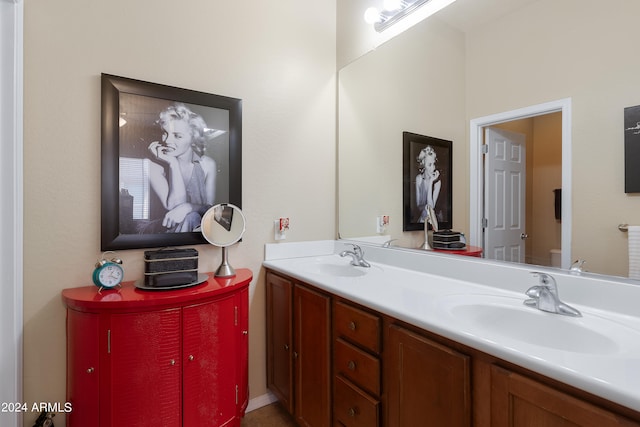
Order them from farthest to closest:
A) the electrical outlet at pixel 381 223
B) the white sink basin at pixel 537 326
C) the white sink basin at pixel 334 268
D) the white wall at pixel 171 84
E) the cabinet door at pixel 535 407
Answer: the electrical outlet at pixel 381 223, the white sink basin at pixel 334 268, the white wall at pixel 171 84, the white sink basin at pixel 537 326, the cabinet door at pixel 535 407

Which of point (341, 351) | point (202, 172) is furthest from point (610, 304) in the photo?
point (202, 172)

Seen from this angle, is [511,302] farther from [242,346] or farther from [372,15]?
[372,15]

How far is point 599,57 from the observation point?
1.04 m

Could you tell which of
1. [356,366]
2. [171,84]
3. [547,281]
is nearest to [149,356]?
[356,366]

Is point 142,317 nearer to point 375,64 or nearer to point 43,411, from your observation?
point 43,411

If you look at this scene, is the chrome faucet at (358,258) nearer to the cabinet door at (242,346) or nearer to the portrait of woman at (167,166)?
the cabinet door at (242,346)

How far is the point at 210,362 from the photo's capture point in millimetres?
1432

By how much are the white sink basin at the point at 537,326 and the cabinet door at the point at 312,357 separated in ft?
1.94

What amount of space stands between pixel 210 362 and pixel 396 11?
215cm

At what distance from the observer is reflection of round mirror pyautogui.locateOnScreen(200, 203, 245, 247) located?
165 centimetres

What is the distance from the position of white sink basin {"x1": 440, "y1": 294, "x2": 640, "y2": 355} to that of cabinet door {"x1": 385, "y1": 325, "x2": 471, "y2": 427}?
0.41 ft

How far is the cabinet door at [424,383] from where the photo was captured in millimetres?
867

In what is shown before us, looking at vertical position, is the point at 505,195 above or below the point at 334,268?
above

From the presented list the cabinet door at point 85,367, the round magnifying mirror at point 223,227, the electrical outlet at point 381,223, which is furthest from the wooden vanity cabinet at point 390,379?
the cabinet door at point 85,367
